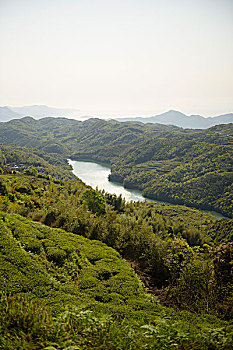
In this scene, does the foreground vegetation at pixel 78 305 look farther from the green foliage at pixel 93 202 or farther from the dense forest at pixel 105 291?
the green foliage at pixel 93 202

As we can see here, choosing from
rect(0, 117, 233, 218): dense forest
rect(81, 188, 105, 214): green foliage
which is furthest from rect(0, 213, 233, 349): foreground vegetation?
rect(0, 117, 233, 218): dense forest

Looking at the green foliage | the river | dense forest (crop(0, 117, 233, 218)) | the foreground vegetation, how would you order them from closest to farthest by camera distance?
the foreground vegetation < the green foliage < dense forest (crop(0, 117, 233, 218)) < the river

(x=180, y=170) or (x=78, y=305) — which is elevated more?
(x=180, y=170)

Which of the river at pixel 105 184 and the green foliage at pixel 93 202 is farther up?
the green foliage at pixel 93 202

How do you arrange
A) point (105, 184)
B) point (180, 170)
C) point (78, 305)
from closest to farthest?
point (78, 305)
point (105, 184)
point (180, 170)

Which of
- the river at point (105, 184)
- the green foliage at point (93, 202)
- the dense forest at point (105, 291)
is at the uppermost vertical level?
the dense forest at point (105, 291)

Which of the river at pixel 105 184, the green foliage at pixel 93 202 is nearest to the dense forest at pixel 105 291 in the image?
the green foliage at pixel 93 202

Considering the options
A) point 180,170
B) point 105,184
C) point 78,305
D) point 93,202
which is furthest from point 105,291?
point 180,170

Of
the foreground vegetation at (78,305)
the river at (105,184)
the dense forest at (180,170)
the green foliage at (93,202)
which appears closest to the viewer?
the foreground vegetation at (78,305)

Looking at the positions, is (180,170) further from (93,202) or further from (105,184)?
(93,202)

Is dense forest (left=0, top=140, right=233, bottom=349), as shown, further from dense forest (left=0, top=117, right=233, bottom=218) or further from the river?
dense forest (left=0, top=117, right=233, bottom=218)

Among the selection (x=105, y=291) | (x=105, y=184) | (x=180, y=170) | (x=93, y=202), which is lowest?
(x=105, y=184)

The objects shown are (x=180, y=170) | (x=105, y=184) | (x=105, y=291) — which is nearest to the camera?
(x=105, y=291)

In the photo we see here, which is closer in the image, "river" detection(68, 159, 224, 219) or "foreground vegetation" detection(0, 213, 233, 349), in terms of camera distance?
"foreground vegetation" detection(0, 213, 233, 349)
